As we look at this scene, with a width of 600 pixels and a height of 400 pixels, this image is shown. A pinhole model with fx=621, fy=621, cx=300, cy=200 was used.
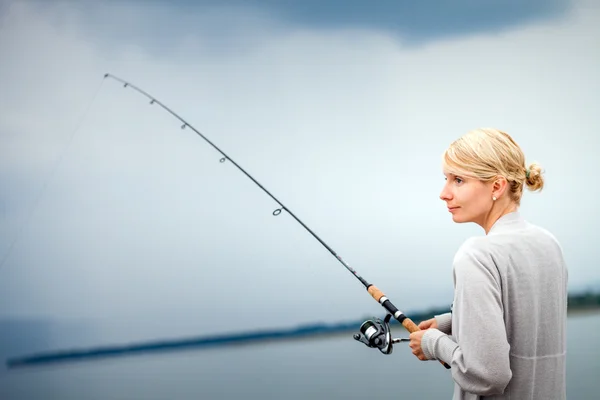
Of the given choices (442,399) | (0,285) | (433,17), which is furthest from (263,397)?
(433,17)

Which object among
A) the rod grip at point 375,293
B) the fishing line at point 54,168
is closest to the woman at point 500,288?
the rod grip at point 375,293

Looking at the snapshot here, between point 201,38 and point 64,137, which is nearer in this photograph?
point 64,137

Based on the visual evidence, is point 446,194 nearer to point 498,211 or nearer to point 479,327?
point 498,211

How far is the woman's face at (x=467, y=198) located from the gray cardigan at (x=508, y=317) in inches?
1.6

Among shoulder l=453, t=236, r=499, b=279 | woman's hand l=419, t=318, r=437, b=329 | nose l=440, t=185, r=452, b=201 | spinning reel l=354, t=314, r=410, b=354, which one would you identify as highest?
nose l=440, t=185, r=452, b=201

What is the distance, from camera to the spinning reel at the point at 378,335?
148 cm

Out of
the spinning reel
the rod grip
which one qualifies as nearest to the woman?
the spinning reel

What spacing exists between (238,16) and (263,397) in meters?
4.51

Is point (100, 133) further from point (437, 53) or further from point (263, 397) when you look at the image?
point (437, 53)

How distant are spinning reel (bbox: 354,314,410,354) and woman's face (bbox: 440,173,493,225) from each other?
1.37 ft

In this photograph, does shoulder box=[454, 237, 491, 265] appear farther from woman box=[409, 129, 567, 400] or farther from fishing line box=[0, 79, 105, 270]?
fishing line box=[0, 79, 105, 270]

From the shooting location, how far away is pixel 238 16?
7.46 m

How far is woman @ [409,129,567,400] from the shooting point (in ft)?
3.36

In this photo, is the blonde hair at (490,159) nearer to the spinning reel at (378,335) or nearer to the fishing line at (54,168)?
the spinning reel at (378,335)
